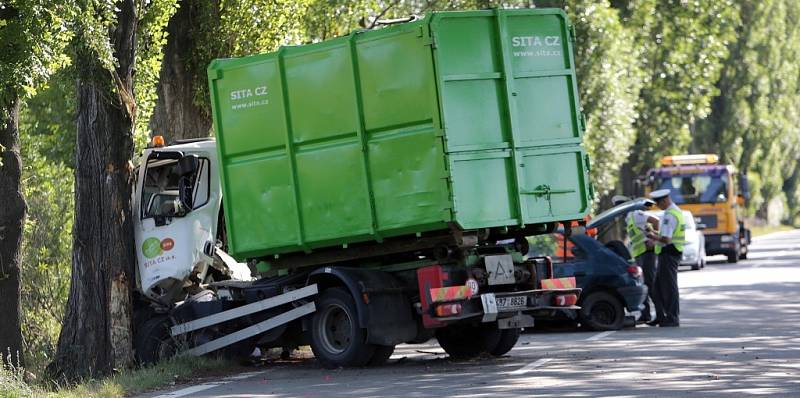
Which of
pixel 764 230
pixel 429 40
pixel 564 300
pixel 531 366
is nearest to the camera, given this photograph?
pixel 429 40

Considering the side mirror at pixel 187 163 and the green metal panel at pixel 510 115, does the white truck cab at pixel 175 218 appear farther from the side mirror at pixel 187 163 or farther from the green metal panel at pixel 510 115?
the green metal panel at pixel 510 115

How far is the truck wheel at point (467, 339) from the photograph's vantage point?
1466 centimetres

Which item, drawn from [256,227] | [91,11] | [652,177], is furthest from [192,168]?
[652,177]

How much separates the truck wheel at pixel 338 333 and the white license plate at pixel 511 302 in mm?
1321

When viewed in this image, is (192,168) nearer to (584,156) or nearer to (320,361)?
(320,361)

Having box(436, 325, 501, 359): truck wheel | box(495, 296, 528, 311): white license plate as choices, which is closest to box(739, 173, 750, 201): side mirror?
box(436, 325, 501, 359): truck wheel

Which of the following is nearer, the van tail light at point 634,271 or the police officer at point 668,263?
the van tail light at point 634,271

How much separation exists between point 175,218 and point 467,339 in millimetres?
3409

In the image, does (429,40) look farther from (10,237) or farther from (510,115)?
(10,237)

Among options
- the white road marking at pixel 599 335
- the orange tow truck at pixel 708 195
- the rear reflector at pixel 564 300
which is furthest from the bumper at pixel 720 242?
the rear reflector at pixel 564 300

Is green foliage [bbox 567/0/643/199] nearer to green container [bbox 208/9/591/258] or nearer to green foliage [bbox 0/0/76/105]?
green container [bbox 208/9/591/258]

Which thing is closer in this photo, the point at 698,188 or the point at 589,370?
the point at 589,370

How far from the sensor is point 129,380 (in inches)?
515

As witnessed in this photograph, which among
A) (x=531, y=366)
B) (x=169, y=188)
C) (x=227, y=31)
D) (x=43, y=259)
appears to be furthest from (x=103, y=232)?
(x=43, y=259)
